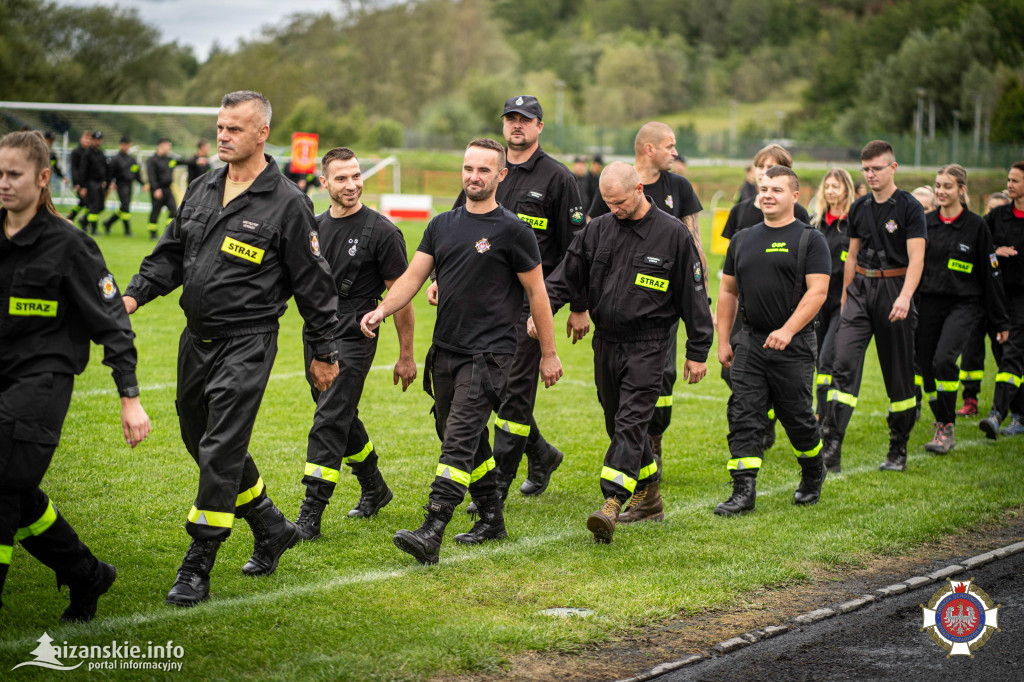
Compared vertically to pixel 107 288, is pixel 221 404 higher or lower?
lower

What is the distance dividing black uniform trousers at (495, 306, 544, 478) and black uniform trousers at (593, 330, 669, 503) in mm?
546

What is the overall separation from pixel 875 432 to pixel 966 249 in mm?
1843

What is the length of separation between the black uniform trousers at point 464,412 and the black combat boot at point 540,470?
1.34m

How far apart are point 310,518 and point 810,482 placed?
344 cm

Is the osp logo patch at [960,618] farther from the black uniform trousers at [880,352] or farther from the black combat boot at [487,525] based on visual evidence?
the black uniform trousers at [880,352]

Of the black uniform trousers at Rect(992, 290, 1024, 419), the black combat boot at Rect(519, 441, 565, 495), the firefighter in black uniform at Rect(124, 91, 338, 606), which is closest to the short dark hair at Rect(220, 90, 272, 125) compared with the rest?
the firefighter in black uniform at Rect(124, 91, 338, 606)

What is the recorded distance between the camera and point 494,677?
14.4 ft

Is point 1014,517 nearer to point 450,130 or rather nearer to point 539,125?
point 539,125

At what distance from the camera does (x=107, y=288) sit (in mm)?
4555

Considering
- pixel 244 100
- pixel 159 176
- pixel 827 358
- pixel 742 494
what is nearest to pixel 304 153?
pixel 159 176

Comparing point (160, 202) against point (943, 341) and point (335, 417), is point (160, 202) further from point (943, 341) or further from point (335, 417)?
point (335, 417)

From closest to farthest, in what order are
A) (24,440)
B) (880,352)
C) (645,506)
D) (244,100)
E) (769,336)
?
(24,440) → (244,100) → (645,506) → (769,336) → (880,352)

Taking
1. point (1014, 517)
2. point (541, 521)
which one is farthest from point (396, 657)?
point (1014, 517)

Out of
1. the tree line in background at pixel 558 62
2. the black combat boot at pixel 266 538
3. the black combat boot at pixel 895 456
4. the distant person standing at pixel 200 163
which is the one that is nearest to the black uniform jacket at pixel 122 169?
the distant person standing at pixel 200 163
